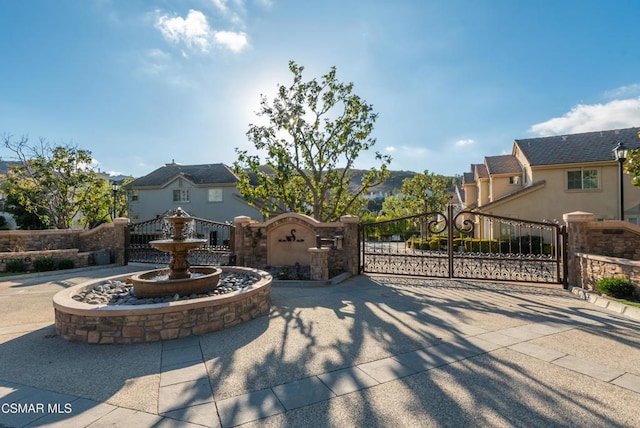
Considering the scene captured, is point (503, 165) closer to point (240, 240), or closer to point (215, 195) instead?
point (240, 240)

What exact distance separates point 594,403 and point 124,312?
6.55 metres

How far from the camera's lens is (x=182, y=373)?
4.21 meters

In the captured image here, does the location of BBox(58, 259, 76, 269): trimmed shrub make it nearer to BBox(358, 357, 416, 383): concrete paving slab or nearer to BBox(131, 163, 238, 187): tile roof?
BBox(358, 357, 416, 383): concrete paving slab

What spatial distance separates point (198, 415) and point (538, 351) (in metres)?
4.83

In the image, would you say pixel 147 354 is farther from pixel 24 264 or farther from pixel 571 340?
pixel 24 264

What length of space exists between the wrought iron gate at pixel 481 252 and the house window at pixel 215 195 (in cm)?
1392

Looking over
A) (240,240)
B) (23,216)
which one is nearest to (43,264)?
(240,240)

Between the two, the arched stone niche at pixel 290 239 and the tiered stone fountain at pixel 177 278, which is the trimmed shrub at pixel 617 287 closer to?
the arched stone niche at pixel 290 239

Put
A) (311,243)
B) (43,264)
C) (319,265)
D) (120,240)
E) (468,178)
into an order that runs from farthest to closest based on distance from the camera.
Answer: (468,178) → (120,240) → (43,264) → (311,243) → (319,265)

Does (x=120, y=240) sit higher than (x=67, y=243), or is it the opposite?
(x=120, y=240)

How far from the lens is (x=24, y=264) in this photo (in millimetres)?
13234

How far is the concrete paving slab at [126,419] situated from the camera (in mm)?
3113

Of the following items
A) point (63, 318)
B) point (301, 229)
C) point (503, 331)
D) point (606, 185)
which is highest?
point (606, 185)

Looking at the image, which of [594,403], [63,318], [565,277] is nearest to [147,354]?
[63,318]
